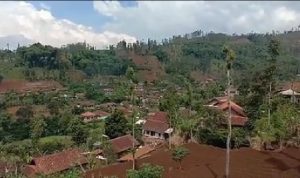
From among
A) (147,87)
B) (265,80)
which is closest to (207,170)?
(265,80)

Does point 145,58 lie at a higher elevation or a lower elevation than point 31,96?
higher

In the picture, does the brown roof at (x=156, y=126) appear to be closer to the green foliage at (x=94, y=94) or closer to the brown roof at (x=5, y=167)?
the brown roof at (x=5, y=167)

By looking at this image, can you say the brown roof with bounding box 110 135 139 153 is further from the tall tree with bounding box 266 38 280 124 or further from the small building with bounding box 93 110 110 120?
the small building with bounding box 93 110 110 120

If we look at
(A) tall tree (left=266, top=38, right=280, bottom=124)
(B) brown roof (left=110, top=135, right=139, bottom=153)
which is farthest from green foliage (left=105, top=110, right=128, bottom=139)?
(A) tall tree (left=266, top=38, right=280, bottom=124)

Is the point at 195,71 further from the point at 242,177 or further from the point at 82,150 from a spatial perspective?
the point at 242,177

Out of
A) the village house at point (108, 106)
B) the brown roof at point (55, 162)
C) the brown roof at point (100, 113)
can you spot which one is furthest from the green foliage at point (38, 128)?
the village house at point (108, 106)

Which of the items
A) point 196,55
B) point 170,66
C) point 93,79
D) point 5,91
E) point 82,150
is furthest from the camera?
point 196,55
